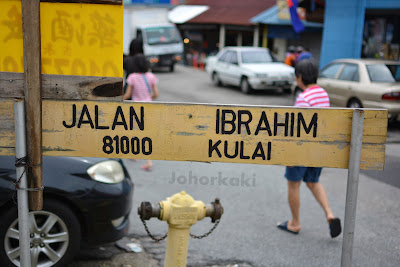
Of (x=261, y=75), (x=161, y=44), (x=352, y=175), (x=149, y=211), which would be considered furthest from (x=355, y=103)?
(x=161, y=44)

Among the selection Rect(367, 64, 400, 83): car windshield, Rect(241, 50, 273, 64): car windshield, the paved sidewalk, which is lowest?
the paved sidewalk

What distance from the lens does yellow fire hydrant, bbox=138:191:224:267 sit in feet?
10.8

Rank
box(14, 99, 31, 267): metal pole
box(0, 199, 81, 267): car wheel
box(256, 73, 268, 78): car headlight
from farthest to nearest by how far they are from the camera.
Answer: box(256, 73, 268, 78): car headlight
box(0, 199, 81, 267): car wheel
box(14, 99, 31, 267): metal pole

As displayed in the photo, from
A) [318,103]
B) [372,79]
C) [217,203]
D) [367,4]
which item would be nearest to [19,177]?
[217,203]

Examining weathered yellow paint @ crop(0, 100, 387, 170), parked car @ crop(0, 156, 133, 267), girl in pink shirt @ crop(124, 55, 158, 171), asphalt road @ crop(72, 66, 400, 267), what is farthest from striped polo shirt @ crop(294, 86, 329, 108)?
girl in pink shirt @ crop(124, 55, 158, 171)

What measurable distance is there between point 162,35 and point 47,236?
846 inches

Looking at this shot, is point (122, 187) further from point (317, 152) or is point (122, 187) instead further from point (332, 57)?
point (332, 57)

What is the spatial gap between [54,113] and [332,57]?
52.5 feet

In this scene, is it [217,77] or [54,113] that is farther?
[217,77]

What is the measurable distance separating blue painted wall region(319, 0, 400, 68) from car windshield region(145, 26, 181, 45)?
9479 mm

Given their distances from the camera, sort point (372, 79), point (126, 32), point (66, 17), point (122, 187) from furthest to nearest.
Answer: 1. point (126, 32)
2. point (372, 79)
3. point (122, 187)
4. point (66, 17)

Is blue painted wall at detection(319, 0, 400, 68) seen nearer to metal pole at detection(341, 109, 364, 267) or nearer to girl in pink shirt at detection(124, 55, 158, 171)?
girl in pink shirt at detection(124, 55, 158, 171)

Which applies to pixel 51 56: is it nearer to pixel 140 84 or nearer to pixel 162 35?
pixel 140 84

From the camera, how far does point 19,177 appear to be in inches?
99.3
